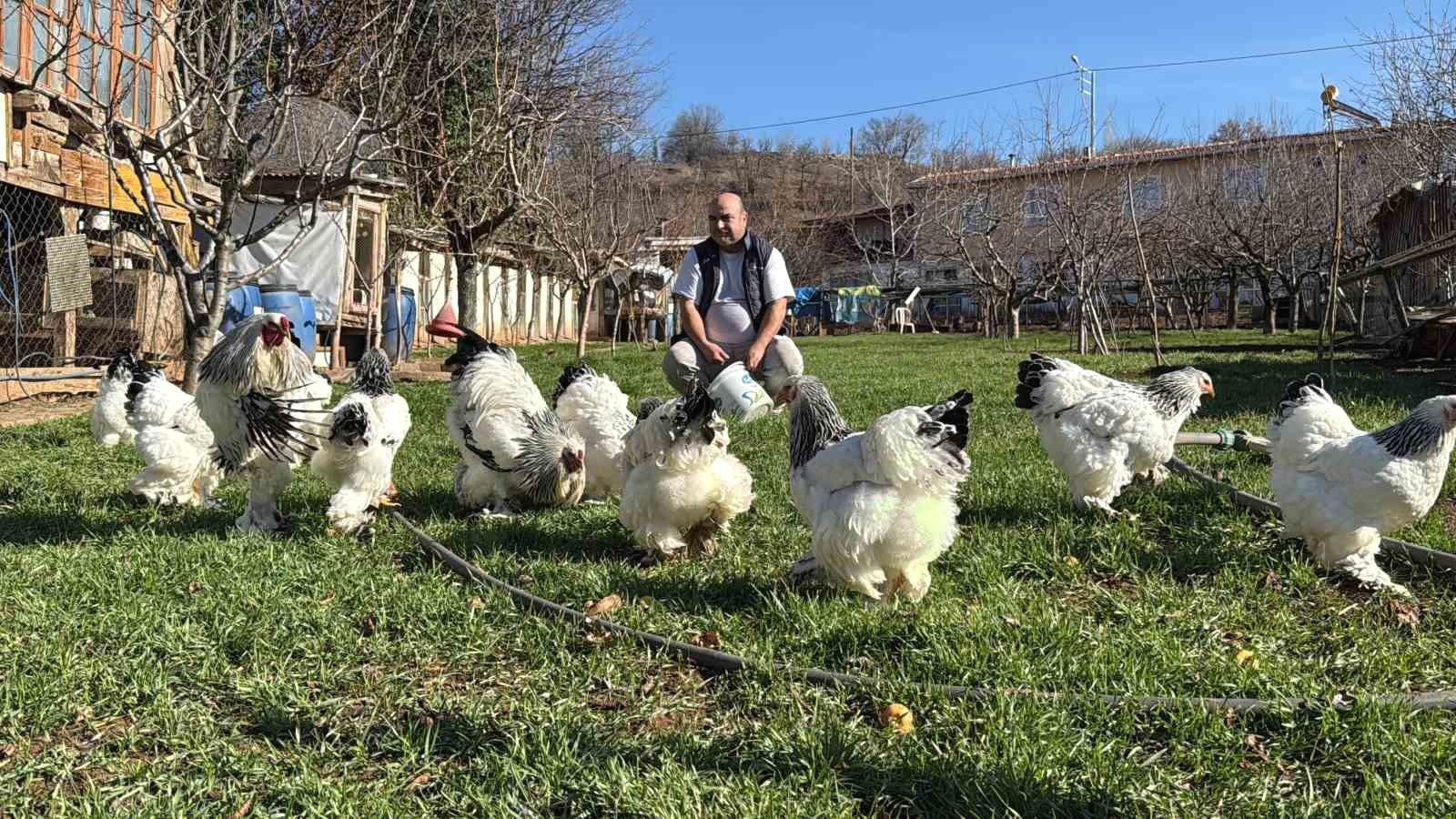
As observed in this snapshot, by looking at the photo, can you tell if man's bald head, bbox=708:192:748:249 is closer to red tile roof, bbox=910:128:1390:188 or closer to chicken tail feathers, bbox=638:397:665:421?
chicken tail feathers, bbox=638:397:665:421

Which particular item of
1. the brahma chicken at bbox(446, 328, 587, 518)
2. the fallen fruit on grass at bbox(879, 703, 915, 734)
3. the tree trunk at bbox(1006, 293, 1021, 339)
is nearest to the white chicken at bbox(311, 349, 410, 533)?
the brahma chicken at bbox(446, 328, 587, 518)

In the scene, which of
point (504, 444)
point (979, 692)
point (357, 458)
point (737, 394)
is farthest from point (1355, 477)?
point (357, 458)

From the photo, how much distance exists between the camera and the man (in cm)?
611

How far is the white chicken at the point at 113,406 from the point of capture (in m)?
7.01

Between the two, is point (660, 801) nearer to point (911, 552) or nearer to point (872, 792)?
point (872, 792)

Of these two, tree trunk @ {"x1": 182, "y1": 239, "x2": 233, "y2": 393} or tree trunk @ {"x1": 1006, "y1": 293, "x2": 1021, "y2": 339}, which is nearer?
tree trunk @ {"x1": 182, "y1": 239, "x2": 233, "y2": 393}

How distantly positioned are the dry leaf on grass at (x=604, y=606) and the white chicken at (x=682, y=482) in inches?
24.5

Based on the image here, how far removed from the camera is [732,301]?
6184 mm

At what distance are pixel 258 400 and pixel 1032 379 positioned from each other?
429 centimetres

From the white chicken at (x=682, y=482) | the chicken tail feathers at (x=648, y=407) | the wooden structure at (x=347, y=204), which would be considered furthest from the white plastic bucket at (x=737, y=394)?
the wooden structure at (x=347, y=204)

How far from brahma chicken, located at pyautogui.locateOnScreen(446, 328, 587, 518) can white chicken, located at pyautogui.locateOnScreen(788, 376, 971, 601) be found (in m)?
2.36

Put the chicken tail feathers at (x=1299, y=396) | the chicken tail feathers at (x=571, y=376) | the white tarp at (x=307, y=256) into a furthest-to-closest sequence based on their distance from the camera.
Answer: the white tarp at (x=307, y=256), the chicken tail feathers at (x=571, y=376), the chicken tail feathers at (x=1299, y=396)

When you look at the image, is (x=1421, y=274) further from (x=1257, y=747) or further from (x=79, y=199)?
(x=79, y=199)

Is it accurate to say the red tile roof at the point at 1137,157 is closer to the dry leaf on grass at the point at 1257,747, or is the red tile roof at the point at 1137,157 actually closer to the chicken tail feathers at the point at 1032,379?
the chicken tail feathers at the point at 1032,379
